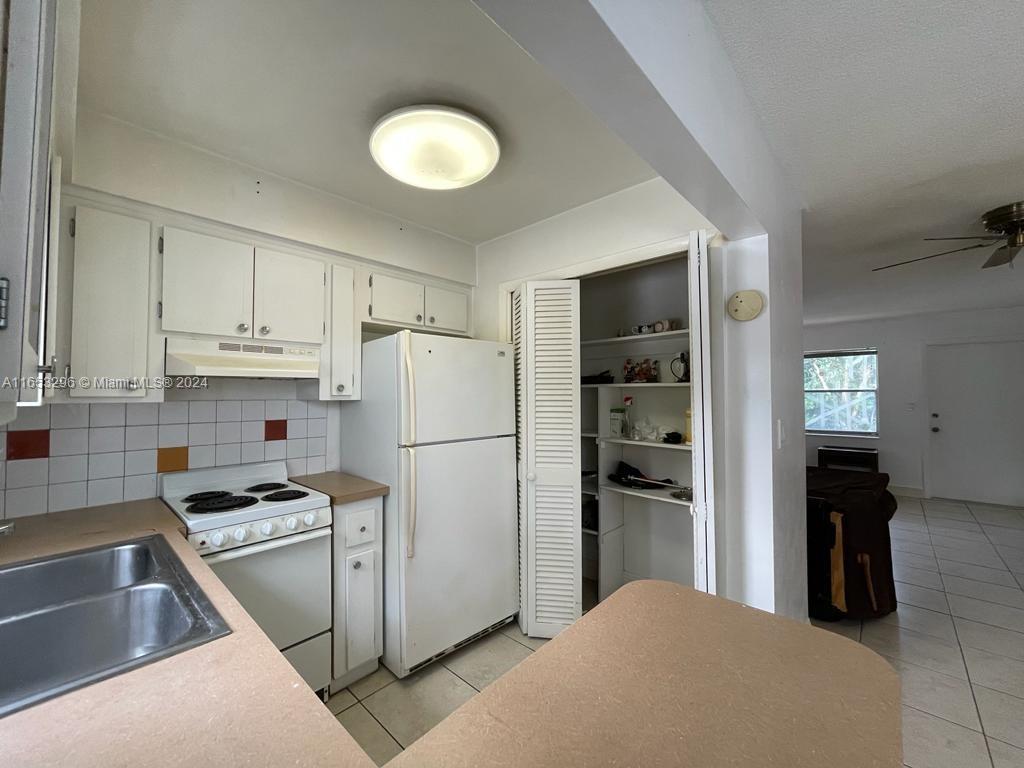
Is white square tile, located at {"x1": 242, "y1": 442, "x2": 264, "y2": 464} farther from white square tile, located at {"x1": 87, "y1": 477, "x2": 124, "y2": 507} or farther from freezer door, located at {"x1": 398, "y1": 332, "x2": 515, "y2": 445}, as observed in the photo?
freezer door, located at {"x1": 398, "y1": 332, "x2": 515, "y2": 445}

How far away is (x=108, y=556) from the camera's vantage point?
1319 millimetres

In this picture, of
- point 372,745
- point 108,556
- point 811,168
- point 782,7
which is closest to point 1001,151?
point 811,168

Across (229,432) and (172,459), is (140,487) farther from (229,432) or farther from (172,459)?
(229,432)

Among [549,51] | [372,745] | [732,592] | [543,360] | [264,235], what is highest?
[264,235]

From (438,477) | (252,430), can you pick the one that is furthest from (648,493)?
(252,430)

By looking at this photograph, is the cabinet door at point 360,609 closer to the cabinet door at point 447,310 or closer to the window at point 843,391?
the cabinet door at point 447,310

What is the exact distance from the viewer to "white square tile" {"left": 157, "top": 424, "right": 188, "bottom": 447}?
191 centimetres

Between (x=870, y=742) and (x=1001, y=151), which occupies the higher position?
(x=1001, y=151)

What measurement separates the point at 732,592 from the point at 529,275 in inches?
75.0

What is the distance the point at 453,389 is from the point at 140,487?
1432mm

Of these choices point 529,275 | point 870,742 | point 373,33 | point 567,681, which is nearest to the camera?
point 870,742

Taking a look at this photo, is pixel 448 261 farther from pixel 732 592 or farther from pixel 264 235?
pixel 732 592

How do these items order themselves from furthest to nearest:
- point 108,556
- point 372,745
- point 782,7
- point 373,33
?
1. point 372,745
2. point 108,556
3. point 373,33
4. point 782,7

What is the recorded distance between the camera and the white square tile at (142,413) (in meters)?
1.84
